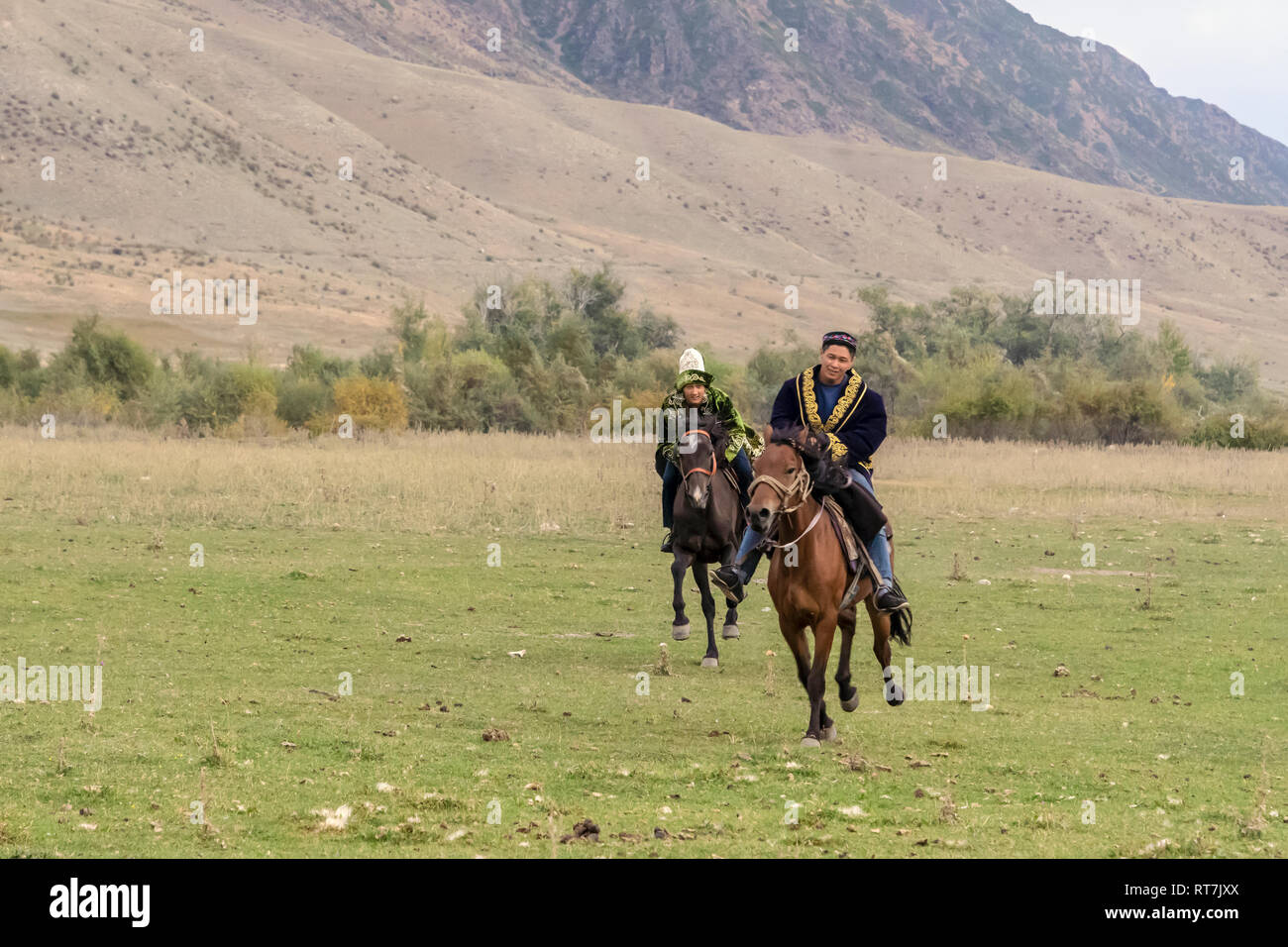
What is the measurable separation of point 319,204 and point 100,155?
15.1m

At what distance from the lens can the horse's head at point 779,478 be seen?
32.0 feet

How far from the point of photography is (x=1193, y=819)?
856 centimetres

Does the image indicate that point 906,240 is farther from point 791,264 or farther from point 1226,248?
point 1226,248

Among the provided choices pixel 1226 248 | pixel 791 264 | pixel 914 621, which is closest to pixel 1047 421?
pixel 914 621

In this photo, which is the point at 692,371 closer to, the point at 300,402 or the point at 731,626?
the point at 731,626

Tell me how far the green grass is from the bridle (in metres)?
1.49

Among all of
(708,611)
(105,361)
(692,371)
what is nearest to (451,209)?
(105,361)

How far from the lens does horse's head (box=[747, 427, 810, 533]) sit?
32.0 ft

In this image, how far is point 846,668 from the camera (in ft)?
35.6

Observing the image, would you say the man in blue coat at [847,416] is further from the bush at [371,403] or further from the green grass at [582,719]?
the bush at [371,403]

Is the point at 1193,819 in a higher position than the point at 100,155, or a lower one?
lower

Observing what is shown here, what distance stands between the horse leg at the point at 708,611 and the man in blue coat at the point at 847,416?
9.55ft

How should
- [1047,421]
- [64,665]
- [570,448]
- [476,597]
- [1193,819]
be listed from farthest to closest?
[1047,421]
[570,448]
[476,597]
[64,665]
[1193,819]

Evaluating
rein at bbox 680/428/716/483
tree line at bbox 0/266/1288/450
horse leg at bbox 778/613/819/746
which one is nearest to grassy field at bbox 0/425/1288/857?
horse leg at bbox 778/613/819/746
